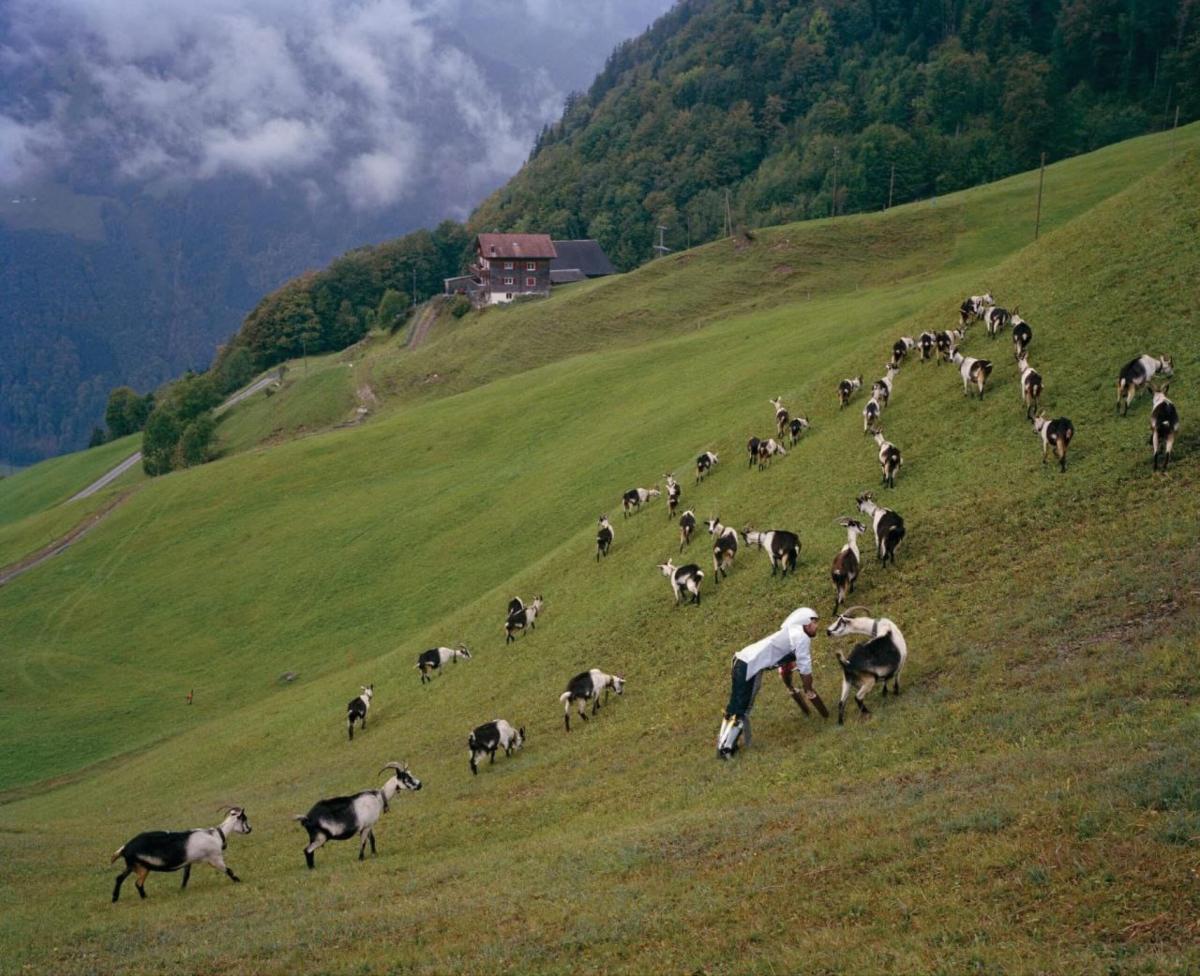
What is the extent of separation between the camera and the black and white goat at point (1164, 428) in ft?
67.1

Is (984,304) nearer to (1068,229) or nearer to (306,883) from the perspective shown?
(1068,229)

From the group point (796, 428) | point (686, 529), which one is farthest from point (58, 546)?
point (796, 428)

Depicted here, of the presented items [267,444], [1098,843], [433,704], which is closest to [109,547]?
[267,444]

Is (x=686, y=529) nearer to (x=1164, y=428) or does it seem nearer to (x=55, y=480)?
(x=1164, y=428)

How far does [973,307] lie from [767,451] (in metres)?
9.40

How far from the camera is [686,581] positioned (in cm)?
2566

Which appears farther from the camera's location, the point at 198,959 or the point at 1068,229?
the point at 1068,229

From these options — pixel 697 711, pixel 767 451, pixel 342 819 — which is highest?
pixel 767 451

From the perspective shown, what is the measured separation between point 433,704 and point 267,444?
7071cm

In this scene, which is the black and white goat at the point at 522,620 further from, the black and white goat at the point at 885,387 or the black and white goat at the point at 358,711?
the black and white goat at the point at 885,387

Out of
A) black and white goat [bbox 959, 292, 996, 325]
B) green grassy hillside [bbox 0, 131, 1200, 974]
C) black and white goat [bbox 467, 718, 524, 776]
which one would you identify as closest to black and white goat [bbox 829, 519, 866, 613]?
green grassy hillside [bbox 0, 131, 1200, 974]

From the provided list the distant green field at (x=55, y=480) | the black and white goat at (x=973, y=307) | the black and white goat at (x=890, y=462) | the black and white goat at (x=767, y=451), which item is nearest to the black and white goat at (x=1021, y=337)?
the black and white goat at (x=973, y=307)

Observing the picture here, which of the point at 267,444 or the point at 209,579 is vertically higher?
the point at 267,444

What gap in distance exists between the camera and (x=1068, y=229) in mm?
36125
